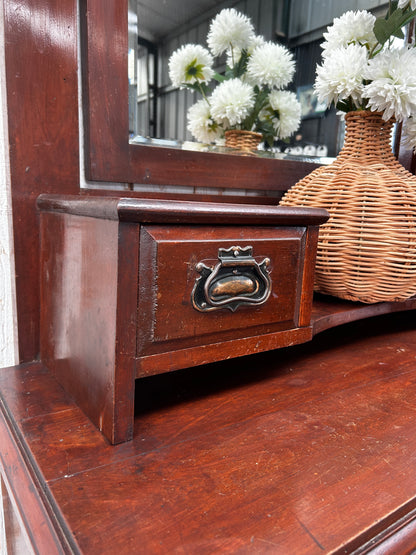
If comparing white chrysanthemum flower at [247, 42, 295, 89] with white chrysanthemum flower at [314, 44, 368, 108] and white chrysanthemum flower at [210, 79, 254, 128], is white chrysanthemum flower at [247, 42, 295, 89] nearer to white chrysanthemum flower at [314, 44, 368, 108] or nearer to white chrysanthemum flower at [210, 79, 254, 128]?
white chrysanthemum flower at [210, 79, 254, 128]

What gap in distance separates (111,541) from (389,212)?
0.66 meters

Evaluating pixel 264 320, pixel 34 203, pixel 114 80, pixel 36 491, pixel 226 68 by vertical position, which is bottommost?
pixel 36 491

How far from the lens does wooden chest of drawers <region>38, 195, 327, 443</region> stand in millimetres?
476

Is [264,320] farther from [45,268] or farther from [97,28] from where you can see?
[97,28]

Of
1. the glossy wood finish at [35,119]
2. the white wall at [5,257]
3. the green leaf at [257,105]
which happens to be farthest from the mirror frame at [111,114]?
the green leaf at [257,105]

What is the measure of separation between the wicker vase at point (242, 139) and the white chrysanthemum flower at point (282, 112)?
7cm

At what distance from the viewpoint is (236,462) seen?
47 cm

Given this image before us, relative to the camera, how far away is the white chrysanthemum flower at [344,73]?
2.55ft

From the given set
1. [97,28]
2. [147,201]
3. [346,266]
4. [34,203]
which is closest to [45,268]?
[34,203]

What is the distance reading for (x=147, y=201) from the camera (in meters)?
0.46

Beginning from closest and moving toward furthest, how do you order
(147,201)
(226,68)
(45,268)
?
1. (147,201)
2. (45,268)
3. (226,68)

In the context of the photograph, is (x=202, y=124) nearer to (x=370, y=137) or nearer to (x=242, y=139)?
(x=242, y=139)

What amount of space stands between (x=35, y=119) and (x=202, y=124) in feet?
1.29

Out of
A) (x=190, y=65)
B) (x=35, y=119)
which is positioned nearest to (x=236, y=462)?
(x=35, y=119)
